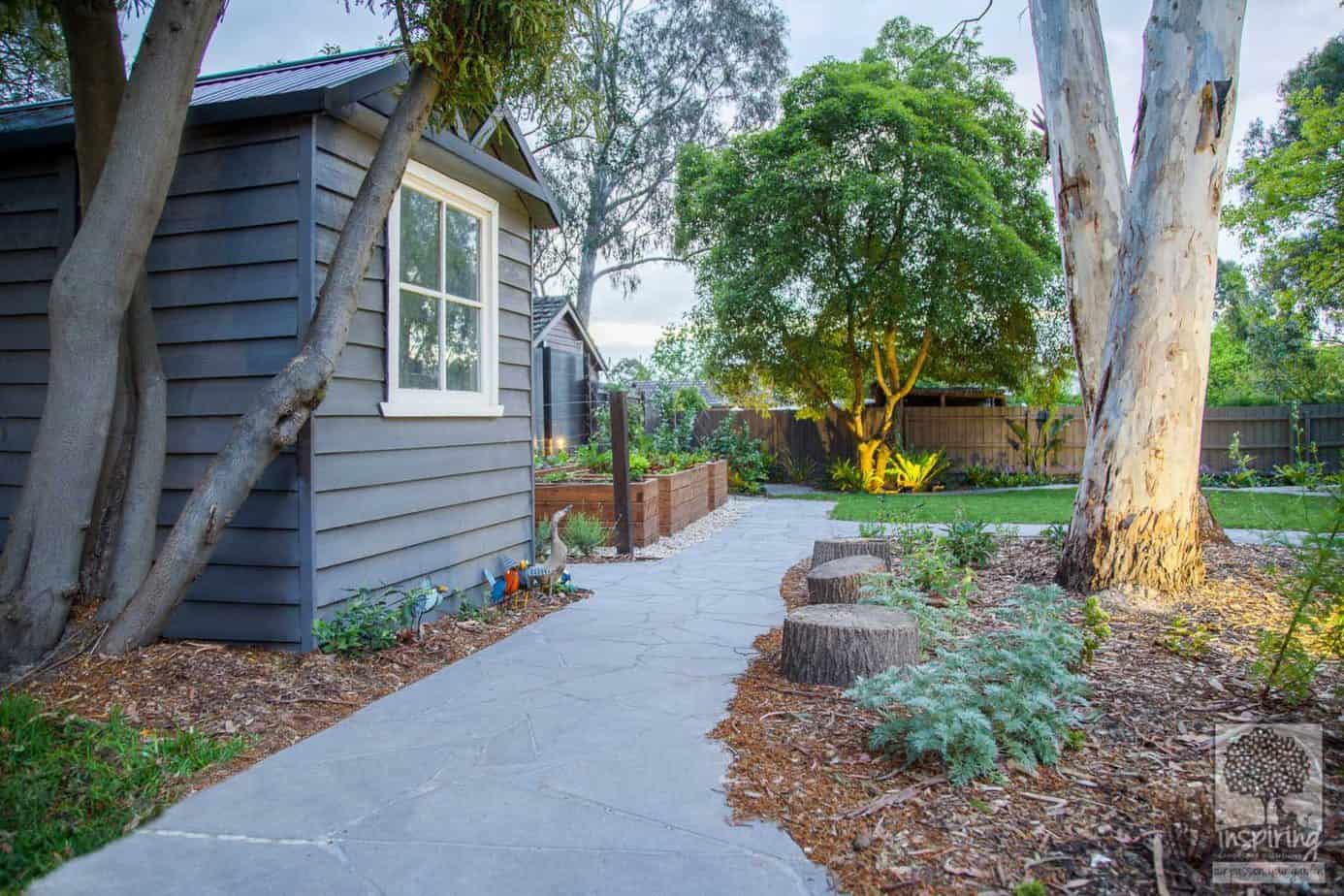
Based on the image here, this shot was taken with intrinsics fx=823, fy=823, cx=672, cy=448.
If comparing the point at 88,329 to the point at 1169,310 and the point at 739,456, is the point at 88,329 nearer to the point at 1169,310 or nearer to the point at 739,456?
the point at 1169,310

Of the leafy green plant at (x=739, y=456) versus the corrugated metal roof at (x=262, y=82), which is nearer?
the corrugated metal roof at (x=262, y=82)

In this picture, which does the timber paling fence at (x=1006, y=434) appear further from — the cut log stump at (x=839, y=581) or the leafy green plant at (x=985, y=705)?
the leafy green plant at (x=985, y=705)

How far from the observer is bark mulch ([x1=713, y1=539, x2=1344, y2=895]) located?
1.99 metres

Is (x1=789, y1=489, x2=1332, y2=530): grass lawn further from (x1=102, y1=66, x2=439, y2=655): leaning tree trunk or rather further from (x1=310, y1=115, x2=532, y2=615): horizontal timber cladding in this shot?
(x1=102, y1=66, x2=439, y2=655): leaning tree trunk

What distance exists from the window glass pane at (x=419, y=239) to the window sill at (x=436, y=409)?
699 millimetres

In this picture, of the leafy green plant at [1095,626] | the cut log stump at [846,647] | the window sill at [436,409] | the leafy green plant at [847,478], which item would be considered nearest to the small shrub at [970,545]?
the leafy green plant at [1095,626]

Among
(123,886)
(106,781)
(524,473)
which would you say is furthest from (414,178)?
(123,886)

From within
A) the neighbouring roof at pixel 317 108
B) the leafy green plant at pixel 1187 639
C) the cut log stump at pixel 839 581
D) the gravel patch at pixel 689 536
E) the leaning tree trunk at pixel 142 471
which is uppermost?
the neighbouring roof at pixel 317 108

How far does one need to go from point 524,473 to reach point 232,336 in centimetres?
247

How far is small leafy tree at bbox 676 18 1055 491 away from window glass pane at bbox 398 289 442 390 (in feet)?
26.5

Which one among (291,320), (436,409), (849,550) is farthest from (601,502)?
(291,320)

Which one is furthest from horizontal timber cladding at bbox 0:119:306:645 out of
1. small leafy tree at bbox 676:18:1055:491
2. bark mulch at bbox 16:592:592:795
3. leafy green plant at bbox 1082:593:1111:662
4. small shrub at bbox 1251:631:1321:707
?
small leafy tree at bbox 676:18:1055:491

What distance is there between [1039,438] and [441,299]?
13.5 m

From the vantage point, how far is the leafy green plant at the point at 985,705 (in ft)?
8.12
